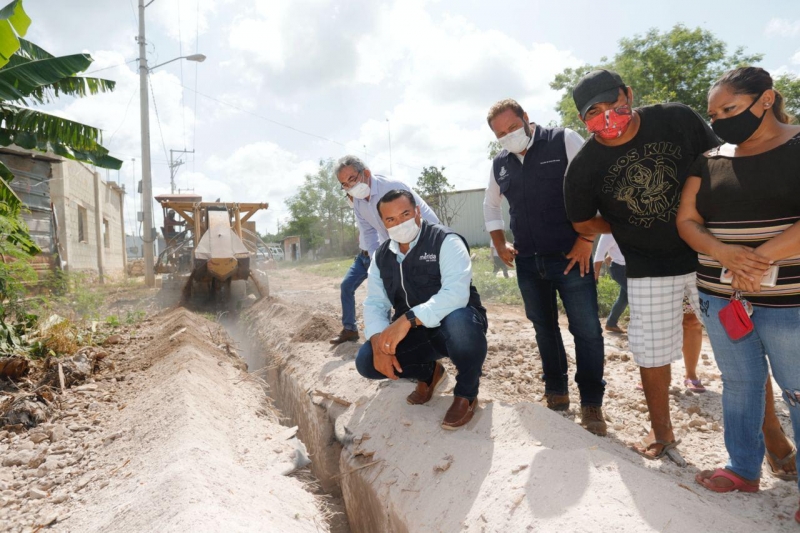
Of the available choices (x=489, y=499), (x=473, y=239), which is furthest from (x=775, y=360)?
(x=473, y=239)

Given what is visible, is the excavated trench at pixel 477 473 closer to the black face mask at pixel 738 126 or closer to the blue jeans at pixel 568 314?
the blue jeans at pixel 568 314

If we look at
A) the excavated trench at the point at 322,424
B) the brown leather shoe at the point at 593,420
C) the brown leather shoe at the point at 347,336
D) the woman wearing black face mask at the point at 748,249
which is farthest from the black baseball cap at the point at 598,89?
the brown leather shoe at the point at 347,336

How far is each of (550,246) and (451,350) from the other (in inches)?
35.4

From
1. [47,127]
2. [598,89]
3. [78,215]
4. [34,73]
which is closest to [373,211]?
[598,89]

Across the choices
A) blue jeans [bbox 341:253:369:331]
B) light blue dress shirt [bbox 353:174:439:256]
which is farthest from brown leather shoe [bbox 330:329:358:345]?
light blue dress shirt [bbox 353:174:439:256]

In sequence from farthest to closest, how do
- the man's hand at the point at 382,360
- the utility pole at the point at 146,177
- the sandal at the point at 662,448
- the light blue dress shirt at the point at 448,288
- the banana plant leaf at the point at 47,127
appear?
the utility pole at the point at 146,177
the banana plant leaf at the point at 47,127
the man's hand at the point at 382,360
the light blue dress shirt at the point at 448,288
the sandal at the point at 662,448

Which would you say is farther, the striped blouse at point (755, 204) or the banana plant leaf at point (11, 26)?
the banana plant leaf at point (11, 26)

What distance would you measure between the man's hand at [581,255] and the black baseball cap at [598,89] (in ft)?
2.45

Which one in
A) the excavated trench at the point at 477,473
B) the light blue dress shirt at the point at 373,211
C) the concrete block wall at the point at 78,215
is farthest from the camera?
the concrete block wall at the point at 78,215

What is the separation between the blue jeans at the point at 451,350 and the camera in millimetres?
2771

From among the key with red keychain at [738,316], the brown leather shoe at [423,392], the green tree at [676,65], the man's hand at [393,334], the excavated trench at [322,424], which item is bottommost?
the excavated trench at [322,424]

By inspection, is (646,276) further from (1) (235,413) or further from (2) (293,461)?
(1) (235,413)

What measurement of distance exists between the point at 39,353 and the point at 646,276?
206 inches

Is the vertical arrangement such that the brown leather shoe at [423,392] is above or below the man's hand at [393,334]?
below
